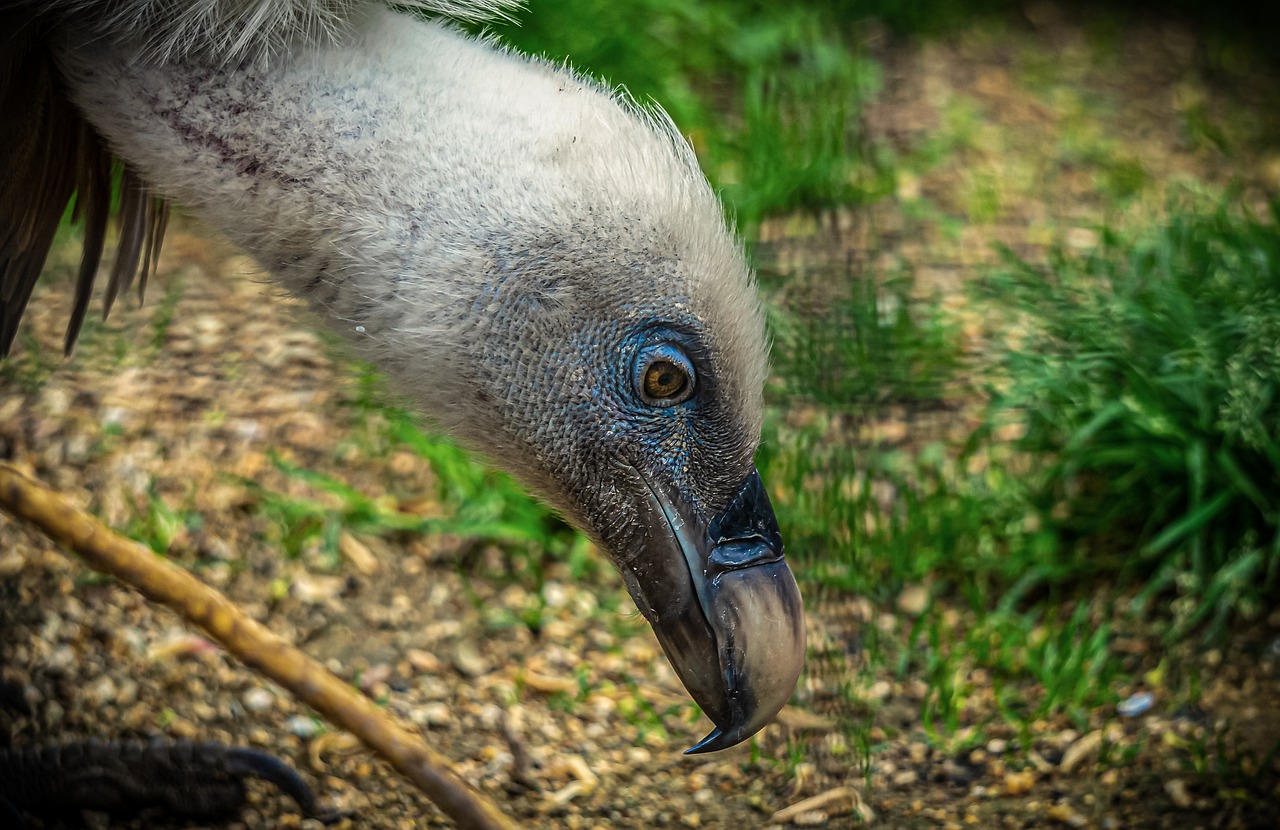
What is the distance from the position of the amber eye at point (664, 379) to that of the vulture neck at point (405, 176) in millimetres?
138

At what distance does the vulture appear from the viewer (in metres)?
1.70

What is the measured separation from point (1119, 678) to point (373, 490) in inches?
66.1

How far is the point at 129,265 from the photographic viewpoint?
7.39 ft

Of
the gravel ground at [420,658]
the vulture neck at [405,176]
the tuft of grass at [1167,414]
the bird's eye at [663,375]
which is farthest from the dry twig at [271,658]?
the tuft of grass at [1167,414]

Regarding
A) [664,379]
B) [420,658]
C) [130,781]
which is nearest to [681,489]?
[664,379]

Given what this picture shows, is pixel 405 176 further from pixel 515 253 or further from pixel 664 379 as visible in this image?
pixel 664 379

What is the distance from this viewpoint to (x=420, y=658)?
100.0 inches

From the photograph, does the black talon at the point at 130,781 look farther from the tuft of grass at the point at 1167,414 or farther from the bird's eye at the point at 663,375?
the tuft of grass at the point at 1167,414

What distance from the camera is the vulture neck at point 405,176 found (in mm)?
1691

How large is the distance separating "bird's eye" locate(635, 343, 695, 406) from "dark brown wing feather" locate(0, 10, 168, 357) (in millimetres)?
831

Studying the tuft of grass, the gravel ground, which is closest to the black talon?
the gravel ground

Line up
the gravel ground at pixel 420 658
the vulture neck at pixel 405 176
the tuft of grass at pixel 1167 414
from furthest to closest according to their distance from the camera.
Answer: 1. the tuft of grass at pixel 1167 414
2. the gravel ground at pixel 420 658
3. the vulture neck at pixel 405 176

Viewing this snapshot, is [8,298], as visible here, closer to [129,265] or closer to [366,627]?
[129,265]

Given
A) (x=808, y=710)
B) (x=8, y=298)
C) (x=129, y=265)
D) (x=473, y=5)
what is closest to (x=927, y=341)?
(x=808, y=710)
